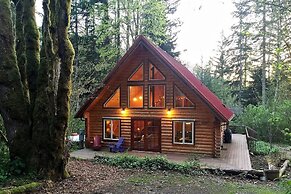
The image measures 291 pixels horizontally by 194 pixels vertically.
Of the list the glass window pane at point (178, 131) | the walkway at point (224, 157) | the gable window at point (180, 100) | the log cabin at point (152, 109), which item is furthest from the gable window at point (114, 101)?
the glass window pane at point (178, 131)

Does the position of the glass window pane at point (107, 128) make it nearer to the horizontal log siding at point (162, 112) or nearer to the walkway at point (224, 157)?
the horizontal log siding at point (162, 112)

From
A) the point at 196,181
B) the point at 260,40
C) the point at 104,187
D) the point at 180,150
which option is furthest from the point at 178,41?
the point at 104,187

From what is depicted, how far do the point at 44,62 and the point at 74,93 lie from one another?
5774mm

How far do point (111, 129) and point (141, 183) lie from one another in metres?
7.71

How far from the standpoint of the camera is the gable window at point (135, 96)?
49.3 ft

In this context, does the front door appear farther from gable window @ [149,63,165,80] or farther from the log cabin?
gable window @ [149,63,165,80]

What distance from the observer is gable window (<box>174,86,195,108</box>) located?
14.0 meters

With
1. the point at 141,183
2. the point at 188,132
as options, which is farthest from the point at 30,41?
the point at 188,132

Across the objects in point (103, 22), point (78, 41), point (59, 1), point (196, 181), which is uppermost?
point (103, 22)

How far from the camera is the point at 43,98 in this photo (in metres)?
7.82

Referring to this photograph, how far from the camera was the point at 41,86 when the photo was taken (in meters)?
7.92

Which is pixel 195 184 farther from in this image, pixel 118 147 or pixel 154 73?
pixel 154 73

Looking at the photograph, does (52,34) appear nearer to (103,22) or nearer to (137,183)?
(137,183)

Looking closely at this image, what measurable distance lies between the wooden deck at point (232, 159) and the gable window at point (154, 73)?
4.69 metres
